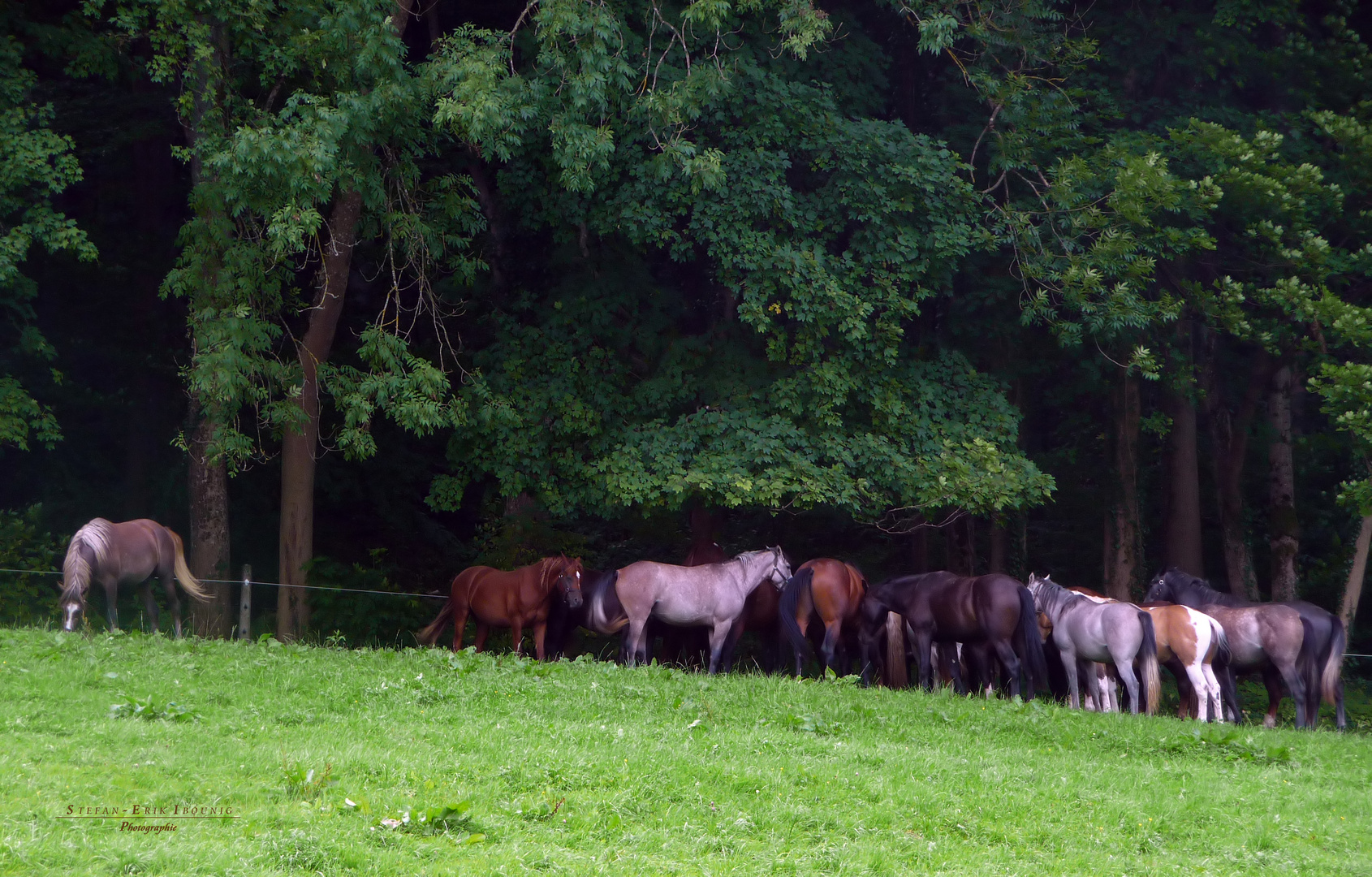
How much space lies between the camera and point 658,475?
16844 millimetres

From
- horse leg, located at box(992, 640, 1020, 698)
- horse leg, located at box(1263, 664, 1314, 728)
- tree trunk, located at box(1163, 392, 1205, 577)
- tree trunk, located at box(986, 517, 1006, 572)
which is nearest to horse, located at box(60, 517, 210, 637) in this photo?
horse leg, located at box(992, 640, 1020, 698)

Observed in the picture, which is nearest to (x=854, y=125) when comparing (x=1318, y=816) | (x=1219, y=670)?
(x=1219, y=670)

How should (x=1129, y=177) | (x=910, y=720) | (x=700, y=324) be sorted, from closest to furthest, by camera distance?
(x=910, y=720) < (x=1129, y=177) < (x=700, y=324)

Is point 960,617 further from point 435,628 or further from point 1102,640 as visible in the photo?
point 435,628

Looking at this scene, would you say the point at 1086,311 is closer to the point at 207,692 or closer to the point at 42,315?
the point at 207,692

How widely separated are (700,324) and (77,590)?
11100mm

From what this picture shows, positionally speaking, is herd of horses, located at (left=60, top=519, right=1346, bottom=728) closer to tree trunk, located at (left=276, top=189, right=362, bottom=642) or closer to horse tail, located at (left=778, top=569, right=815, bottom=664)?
horse tail, located at (left=778, top=569, right=815, bottom=664)

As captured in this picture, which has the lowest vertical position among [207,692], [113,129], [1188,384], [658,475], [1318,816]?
[1318,816]

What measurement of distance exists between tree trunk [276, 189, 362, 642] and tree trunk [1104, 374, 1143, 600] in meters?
13.4

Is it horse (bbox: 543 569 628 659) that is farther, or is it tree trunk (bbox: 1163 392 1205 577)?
tree trunk (bbox: 1163 392 1205 577)

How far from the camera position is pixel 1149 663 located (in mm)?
13773

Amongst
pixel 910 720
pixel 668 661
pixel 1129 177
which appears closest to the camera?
pixel 910 720

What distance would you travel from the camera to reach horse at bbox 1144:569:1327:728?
14.3 meters

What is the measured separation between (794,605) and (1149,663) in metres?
4.27
